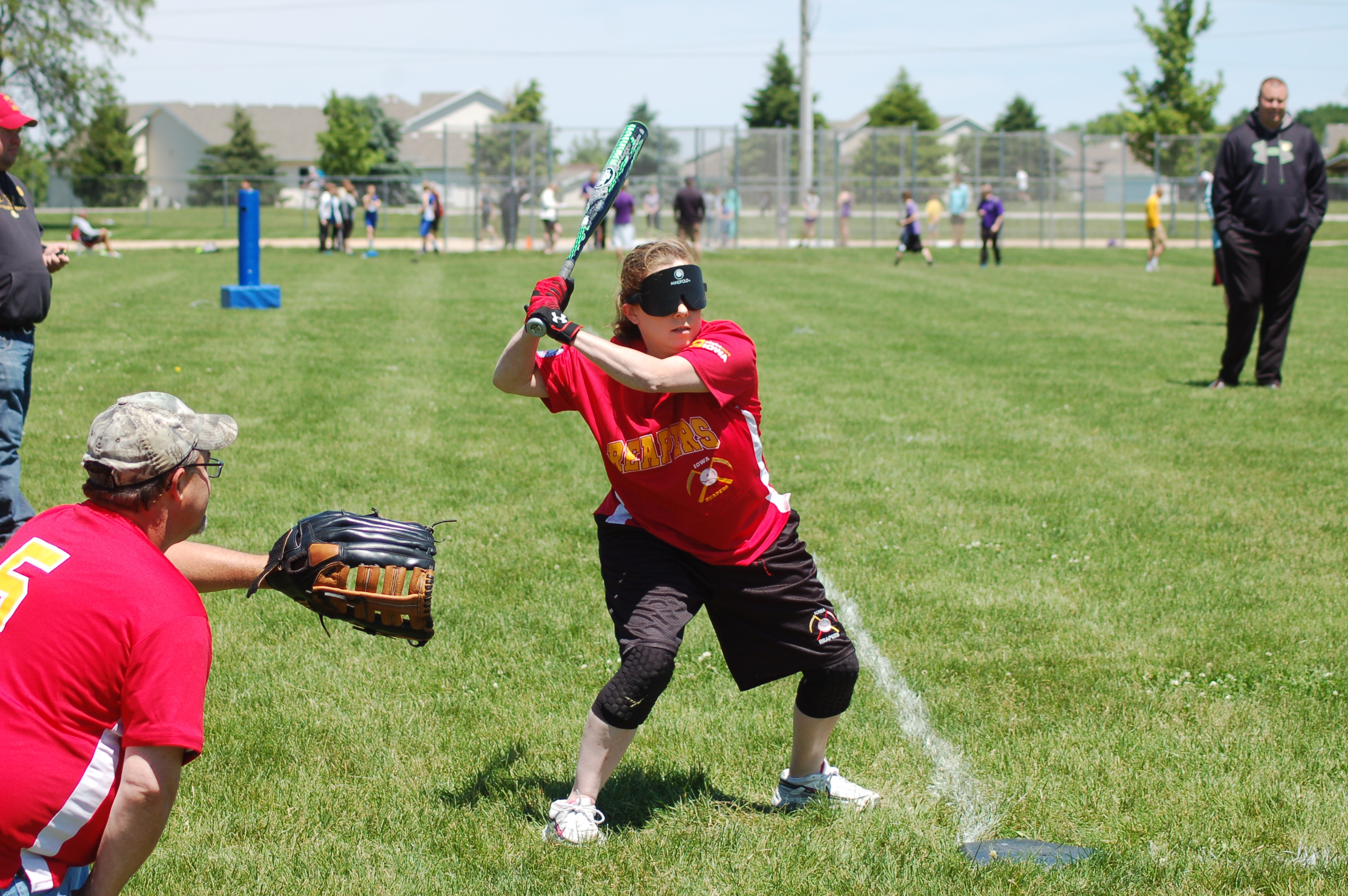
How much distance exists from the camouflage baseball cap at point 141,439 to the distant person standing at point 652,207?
30982mm

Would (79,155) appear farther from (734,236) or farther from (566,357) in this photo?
(566,357)

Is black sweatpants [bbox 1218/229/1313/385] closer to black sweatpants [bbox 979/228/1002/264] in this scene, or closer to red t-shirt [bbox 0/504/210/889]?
red t-shirt [bbox 0/504/210/889]

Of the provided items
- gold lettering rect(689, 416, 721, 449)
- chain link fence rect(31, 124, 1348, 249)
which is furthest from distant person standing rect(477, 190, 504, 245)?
gold lettering rect(689, 416, 721, 449)

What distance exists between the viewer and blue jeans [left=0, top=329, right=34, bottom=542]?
5.47 m

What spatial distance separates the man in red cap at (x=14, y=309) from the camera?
5496 millimetres

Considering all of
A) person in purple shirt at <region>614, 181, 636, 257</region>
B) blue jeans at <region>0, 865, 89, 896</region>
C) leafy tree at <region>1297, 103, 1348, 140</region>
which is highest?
leafy tree at <region>1297, 103, 1348, 140</region>

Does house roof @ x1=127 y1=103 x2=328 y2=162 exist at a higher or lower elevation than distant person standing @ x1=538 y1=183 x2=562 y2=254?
higher

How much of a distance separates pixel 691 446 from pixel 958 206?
33.6 metres

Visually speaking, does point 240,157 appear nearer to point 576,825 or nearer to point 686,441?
point 686,441

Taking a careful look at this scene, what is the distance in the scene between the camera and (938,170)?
39.1m

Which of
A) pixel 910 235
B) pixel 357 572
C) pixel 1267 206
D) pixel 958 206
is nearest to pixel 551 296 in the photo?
pixel 357 572

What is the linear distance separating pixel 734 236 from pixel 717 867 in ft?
109

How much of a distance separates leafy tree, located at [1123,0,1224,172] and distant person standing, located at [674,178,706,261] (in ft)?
83.8

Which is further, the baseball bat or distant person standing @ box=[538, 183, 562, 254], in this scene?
distant person standing @ box=[538, 183, 562, 254]
